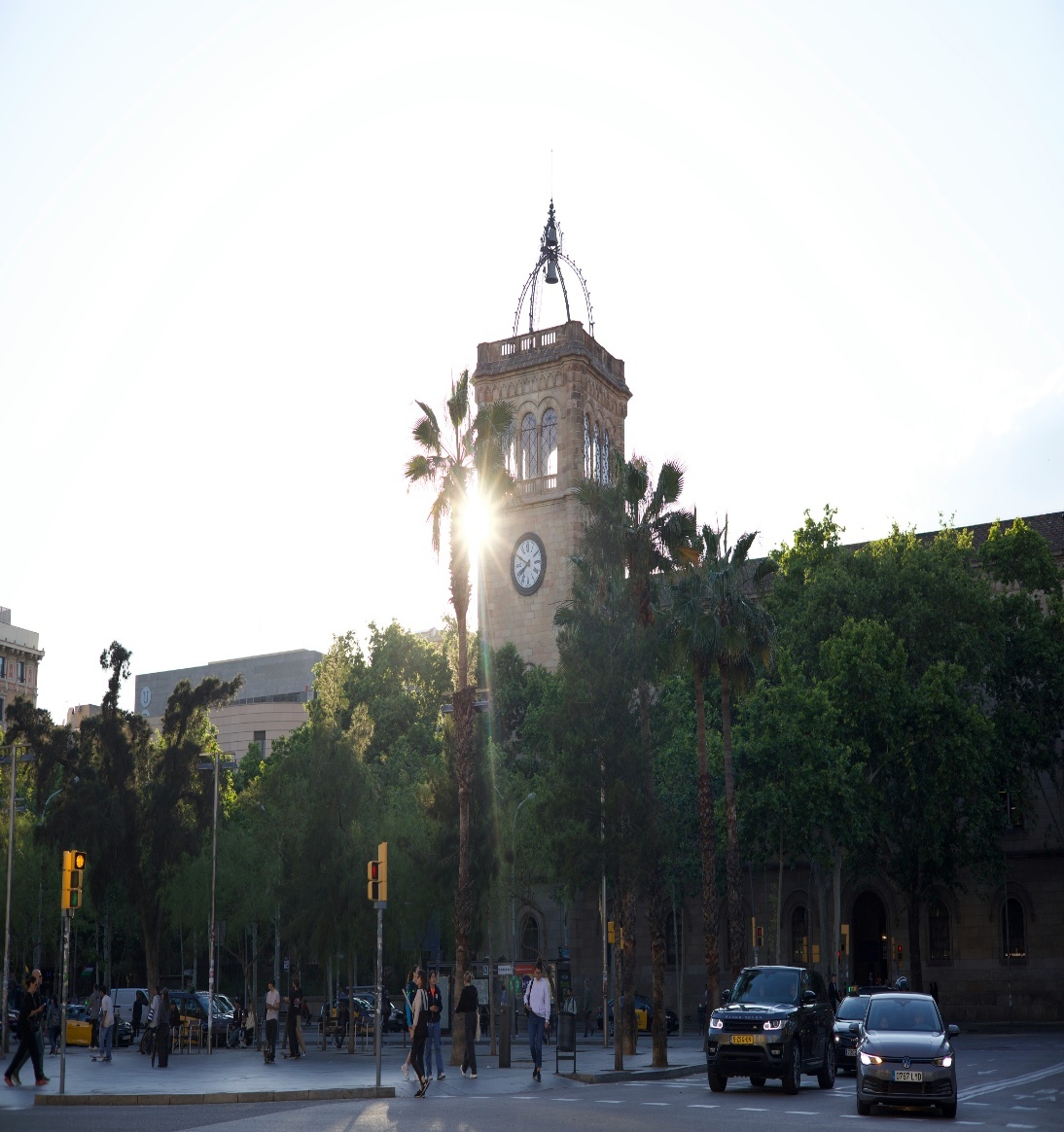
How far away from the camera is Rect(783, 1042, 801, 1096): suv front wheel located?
23.0 meters

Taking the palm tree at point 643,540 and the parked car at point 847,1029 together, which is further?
the palm tree at point 643,540

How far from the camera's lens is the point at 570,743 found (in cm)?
3033

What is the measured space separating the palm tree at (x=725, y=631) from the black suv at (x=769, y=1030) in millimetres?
9015

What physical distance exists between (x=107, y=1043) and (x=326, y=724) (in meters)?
9.74

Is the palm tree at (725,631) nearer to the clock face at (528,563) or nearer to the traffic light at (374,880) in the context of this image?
the traffic light at (374,880)

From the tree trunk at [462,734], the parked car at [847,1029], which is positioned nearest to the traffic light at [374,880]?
the tree trunk at [462,734]

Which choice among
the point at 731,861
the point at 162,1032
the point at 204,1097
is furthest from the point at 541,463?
the point at 204,1097

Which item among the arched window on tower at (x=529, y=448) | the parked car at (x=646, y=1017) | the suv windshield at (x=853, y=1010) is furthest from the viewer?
the arched window on tower at (x=529, y=448)

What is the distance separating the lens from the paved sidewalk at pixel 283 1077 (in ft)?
73.5

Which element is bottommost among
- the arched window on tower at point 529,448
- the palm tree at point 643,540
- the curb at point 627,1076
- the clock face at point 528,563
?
the curb at point 627,1076

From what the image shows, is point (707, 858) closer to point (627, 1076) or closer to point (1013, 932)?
point (627, 1076)

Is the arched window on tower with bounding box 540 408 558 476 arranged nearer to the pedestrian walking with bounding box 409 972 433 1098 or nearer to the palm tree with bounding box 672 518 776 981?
the palm tree with bounding box 672 518 776 981

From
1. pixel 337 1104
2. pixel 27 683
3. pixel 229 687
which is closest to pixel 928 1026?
pixel 337 1104

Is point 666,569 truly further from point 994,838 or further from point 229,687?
point 994,838
